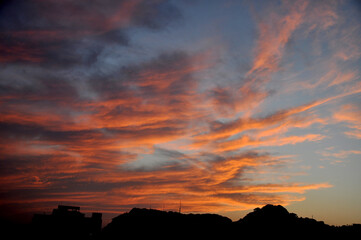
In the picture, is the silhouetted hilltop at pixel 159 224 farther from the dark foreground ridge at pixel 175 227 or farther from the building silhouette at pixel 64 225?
the building silhouette at pixel 64 225

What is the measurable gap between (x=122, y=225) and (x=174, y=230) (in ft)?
44.6

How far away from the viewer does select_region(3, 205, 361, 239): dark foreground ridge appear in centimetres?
4980

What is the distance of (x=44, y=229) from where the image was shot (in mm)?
49000

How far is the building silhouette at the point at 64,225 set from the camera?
49.0 meters

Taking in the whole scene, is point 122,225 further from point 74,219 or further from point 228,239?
point 228,239

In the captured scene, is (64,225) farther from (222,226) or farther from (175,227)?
(222,226)

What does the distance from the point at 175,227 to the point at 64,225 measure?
91.1ft

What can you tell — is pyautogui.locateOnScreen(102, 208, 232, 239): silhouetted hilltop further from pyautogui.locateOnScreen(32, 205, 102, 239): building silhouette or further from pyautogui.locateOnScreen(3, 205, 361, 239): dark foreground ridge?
pyautogui.locateOnScreen(32, 205, 102, 239): building silhouette

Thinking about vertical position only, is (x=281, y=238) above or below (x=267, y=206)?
below

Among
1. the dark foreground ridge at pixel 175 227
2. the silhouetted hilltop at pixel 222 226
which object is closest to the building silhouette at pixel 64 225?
the dark foreground ridge at pixel 175 227

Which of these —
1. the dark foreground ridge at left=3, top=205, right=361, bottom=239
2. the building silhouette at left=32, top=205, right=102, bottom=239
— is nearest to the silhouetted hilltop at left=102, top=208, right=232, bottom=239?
the dark foreground ridge at left=3, top=205, right=361, bottom=239

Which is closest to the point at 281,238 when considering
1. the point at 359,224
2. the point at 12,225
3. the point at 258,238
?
the point at 258,238

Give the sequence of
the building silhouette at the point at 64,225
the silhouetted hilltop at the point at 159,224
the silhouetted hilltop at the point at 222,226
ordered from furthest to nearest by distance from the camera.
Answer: the silhouetted hilltop at the point at 159,224 → the silhouetted hilltop at the point at 222,226 → the building silhouette at the point at 64,225

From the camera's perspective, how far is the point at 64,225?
50062 mm
